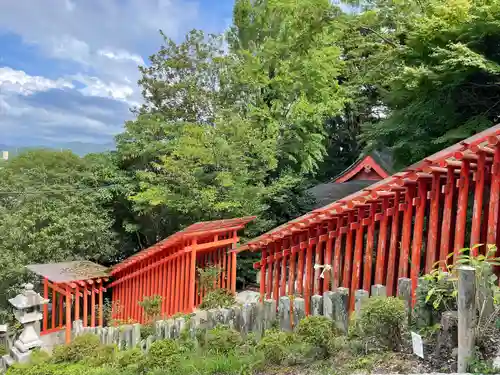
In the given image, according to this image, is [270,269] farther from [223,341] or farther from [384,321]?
[384,321]

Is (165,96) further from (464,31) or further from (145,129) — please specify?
(464,31)

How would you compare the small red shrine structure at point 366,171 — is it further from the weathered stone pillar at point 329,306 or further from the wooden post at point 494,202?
the weathered stone pillar at point 329,306

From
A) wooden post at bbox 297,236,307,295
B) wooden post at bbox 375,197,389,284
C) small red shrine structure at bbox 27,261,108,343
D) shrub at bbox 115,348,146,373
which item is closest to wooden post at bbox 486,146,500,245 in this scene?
wooden post at bbox 375,197,389,284

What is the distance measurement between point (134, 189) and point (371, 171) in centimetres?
804

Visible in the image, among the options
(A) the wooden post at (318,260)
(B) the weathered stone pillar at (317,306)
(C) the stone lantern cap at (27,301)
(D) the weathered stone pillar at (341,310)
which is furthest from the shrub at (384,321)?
(C) the stone lantern cap at (27,301)

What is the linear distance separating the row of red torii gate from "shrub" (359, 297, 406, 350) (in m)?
0.78

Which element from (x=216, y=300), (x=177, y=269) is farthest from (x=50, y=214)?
(x=216, y=300)

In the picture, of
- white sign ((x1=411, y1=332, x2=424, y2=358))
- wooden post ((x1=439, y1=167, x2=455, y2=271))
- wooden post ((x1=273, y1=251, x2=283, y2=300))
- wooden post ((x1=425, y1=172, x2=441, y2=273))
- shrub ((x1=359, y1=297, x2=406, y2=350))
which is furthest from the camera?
wooden post ((x1=273, y1=251, x2=283, y2=300))

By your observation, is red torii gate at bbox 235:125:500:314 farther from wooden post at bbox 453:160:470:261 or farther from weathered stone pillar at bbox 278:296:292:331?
weathered stone pillar at bbox 278:296:292:331

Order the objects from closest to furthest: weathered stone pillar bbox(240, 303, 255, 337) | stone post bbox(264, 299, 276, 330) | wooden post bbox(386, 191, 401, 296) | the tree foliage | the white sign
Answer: the white sign < wooden post bbox(386, 191, 401, 296) < stone post bbox(264, 299, 276, 330) < weathered stone pillar bbox(240, 303, 255, 337) < the tree foliage

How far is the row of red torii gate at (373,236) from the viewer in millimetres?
3553

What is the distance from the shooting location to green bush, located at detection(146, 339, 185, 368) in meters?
3.56

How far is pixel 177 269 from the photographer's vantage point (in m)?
7.47

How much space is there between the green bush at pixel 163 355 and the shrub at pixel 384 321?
1.69 meters
